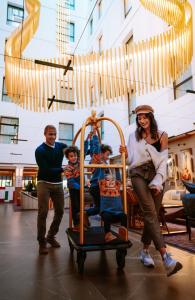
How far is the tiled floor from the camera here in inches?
63.5

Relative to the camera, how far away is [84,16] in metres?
17.0

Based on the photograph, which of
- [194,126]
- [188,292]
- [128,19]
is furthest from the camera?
[128,19]

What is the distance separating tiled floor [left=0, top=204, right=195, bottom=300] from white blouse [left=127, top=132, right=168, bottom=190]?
75 centimetres

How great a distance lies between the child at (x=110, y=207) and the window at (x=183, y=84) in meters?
6.16

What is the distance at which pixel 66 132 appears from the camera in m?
15.2

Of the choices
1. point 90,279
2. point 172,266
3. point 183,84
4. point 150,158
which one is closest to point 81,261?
point 90,279

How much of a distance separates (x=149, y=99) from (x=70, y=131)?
23.2 feet

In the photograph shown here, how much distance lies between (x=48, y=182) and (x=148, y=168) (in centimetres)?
137

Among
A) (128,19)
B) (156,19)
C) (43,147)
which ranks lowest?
(43,147)

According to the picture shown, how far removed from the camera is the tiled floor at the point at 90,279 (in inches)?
63.5

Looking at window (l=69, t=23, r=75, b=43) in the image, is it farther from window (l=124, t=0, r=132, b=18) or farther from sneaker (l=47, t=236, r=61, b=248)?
sneaker (l=47, t=236, r=61, b=248)

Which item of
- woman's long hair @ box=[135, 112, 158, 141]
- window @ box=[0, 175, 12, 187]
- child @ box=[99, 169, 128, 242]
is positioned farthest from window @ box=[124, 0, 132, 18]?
window @ box=[0, 175, 12, 187]

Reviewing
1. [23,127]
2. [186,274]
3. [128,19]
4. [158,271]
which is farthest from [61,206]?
[23,127]

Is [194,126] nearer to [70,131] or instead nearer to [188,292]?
[188,292]
